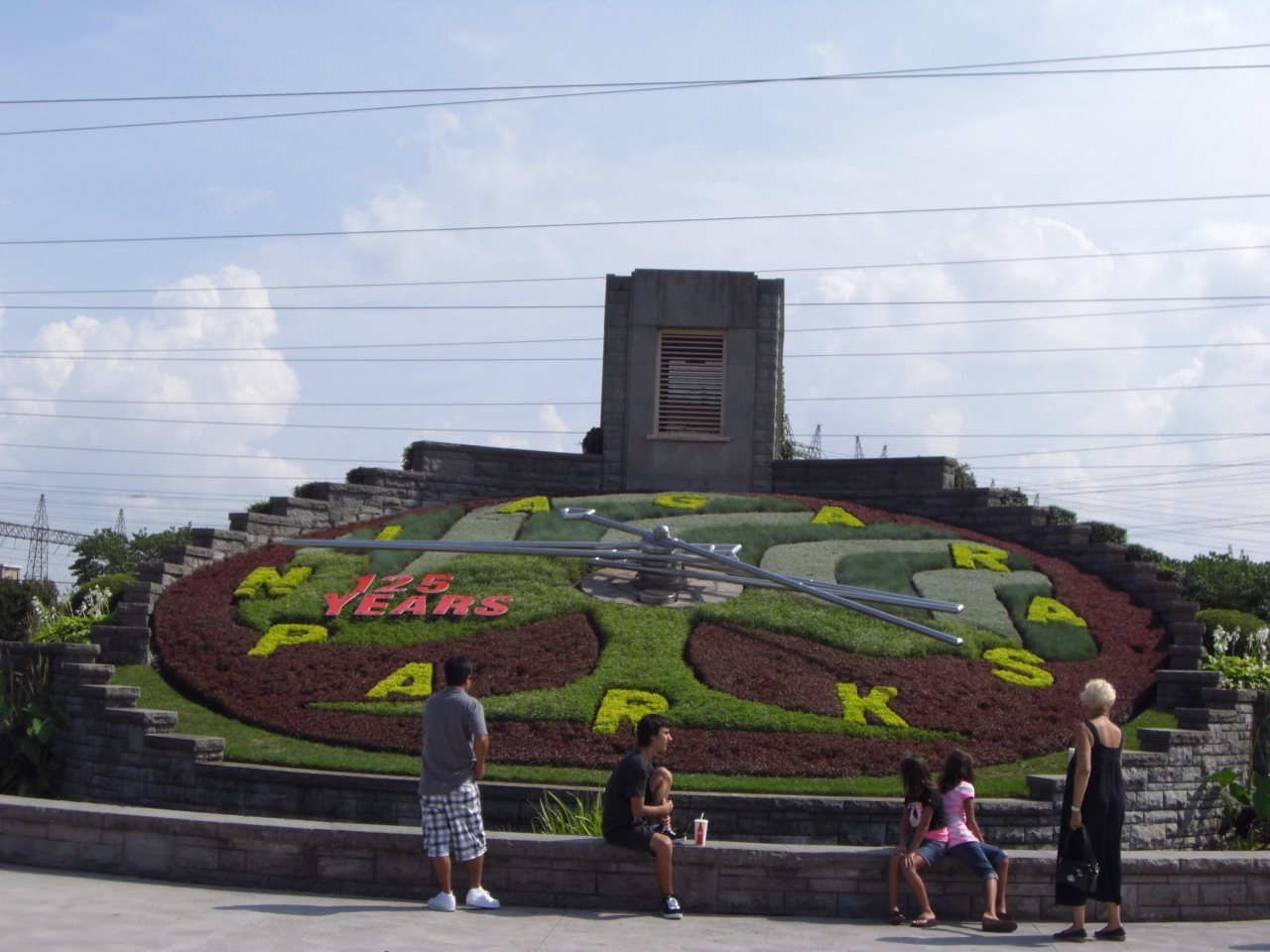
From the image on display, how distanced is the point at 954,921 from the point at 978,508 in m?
12.2

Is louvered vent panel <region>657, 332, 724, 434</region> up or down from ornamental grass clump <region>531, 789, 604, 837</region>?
up

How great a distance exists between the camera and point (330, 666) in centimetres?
1301

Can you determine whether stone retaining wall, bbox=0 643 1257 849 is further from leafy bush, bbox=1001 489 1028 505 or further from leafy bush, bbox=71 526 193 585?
leafy bush, bbox=71 526 193 585

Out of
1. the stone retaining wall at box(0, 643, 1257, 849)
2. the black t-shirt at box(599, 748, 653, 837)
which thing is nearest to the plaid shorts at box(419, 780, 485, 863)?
the black t-shirt at box(599, 748, 653, 837)

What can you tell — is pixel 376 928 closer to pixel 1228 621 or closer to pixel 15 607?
pixel 1228 621

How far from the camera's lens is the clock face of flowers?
37.8 feet

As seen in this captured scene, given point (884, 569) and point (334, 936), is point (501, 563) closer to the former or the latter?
point (884, 569)

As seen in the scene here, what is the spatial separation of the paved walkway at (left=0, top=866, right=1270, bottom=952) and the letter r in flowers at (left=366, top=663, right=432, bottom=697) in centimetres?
431

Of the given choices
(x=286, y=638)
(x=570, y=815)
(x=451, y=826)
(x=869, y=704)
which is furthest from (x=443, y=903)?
(x=286, y=638)

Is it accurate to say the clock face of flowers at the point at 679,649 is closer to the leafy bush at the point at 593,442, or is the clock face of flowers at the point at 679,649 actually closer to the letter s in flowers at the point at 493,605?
the letter s in flowers at the point at 493,605

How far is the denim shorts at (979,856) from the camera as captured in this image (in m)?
7.66

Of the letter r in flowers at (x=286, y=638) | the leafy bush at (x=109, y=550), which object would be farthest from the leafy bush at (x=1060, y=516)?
the leafy bush at (x=109, y=550)

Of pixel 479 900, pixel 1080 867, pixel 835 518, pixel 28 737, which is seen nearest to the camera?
pixel 1080 867

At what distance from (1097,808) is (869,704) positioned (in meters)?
4.83
